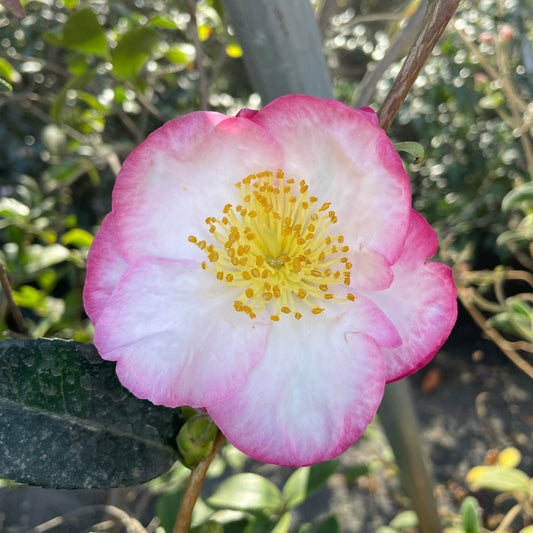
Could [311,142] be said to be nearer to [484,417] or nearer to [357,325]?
[357,325]

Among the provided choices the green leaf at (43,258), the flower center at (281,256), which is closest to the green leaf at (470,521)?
the flower center at (281,256)

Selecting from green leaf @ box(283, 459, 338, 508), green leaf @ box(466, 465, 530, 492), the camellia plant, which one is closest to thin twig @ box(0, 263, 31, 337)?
the camellia plant

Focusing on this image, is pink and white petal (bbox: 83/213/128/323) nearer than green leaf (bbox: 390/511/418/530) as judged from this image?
Yes

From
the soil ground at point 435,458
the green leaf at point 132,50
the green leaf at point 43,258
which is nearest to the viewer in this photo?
the green leaf at point 132,50

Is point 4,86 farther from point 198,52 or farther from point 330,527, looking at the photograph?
point 330,527

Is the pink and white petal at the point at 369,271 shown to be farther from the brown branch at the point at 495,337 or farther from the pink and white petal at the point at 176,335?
the brown branch at the point at 495,337

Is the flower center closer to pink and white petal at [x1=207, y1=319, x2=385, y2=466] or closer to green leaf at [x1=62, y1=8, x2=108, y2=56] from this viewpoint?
pink and white petal at [x1=207, y1=319, x2=385, y2=466]
